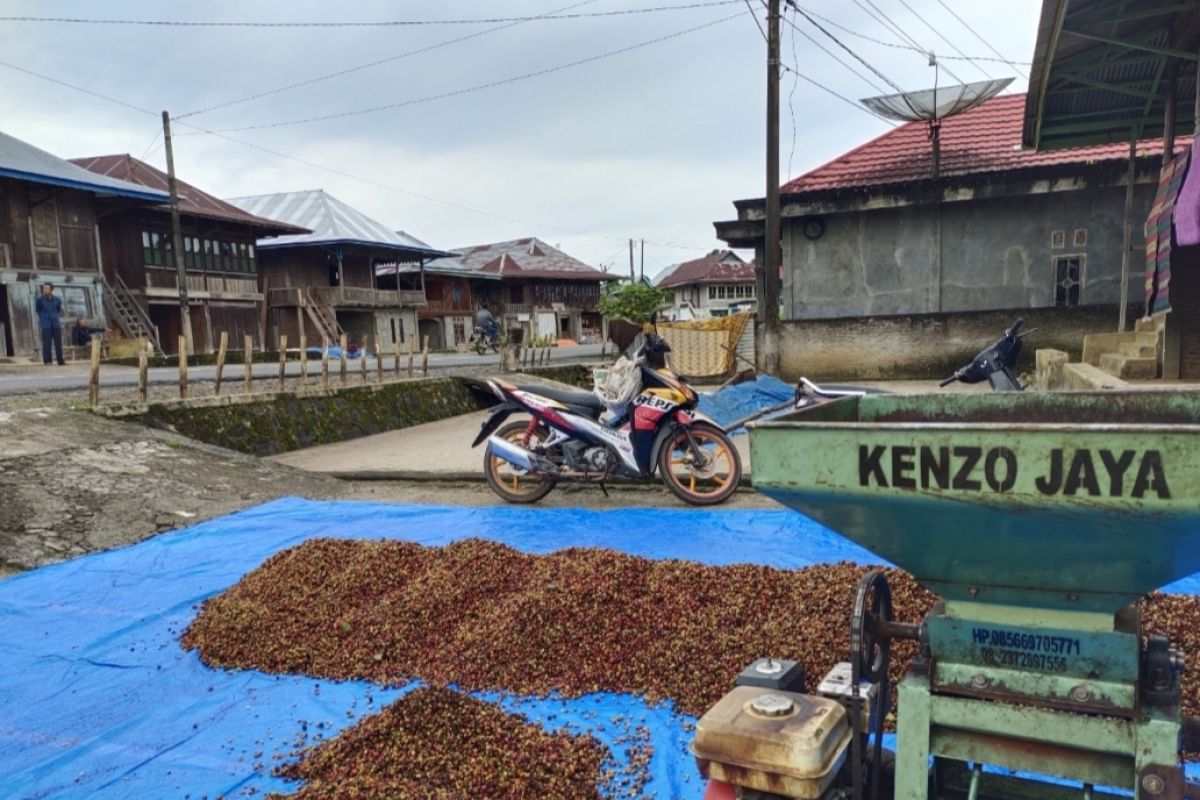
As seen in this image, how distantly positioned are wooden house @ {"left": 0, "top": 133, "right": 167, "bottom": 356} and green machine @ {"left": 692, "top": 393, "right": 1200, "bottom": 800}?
2169 cm

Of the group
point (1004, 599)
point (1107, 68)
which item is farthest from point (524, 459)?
point (1107, 68)

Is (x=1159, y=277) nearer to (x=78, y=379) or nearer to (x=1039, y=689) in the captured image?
(x=1039, y=689)

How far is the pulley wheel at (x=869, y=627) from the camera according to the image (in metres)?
1.74

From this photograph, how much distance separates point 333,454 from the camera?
320 inches

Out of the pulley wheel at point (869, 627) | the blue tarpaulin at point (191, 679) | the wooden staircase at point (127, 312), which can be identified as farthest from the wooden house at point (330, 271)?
the pulley wheel at point (869, 627)

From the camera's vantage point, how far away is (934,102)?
1188 cm

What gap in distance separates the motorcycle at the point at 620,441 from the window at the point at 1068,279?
32.3 feet

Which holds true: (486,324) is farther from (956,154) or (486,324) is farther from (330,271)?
(956,154)

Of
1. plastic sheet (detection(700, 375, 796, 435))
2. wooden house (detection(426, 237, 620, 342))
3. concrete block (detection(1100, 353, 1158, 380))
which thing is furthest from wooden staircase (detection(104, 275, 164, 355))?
concrete block (detection(1100, 353, 1158, 380))

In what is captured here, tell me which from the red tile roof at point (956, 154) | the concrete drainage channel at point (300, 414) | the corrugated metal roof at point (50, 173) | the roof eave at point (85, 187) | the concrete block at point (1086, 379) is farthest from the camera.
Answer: the corrugated metal roof at point (50, 173)

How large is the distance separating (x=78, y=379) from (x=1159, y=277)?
45.8 feet

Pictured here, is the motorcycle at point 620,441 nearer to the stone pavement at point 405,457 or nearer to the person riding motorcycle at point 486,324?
the stone pavement at point 405,457

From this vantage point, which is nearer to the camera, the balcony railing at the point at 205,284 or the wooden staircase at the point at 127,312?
the wooden staircase at the point at 127,312

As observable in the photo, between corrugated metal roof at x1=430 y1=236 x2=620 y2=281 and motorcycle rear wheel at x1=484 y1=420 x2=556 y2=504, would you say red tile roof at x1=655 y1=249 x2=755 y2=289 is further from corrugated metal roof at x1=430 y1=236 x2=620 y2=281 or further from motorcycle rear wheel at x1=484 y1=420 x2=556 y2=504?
motorcycle rear wheel at x1=484 y1=420 x2=556 y2=504
